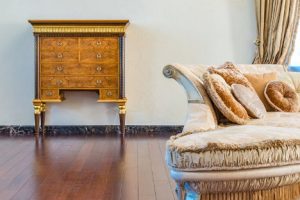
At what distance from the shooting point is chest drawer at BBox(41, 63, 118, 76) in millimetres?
4480

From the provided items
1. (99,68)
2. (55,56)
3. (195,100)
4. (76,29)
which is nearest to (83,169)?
(195,100)

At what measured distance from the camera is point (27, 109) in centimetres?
486

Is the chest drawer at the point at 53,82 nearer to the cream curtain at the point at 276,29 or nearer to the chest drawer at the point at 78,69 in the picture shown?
the chest drawer at the point at 78,69

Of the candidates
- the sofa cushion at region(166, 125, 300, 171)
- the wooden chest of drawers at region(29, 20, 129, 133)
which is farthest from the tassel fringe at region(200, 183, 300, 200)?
the wooden chest of drawers at region(29, 20, 129, 133)

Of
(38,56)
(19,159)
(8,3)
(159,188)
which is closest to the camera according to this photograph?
(159,188)

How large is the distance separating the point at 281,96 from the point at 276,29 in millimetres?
1990

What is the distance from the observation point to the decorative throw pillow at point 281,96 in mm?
2910

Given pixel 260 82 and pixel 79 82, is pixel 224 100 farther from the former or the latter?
pixel 79 82

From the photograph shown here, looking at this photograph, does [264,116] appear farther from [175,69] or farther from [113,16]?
[113,16]

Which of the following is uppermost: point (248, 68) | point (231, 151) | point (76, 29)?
point (76, 29)

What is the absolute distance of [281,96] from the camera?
9.64 feet

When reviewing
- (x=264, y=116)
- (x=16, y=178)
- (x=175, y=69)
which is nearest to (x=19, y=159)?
(x=16, y=178)

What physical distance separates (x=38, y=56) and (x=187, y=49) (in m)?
1.71

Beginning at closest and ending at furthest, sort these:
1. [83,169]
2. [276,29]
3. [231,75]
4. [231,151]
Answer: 1. [231,151]
2. [231,75]
3. [83,169]
4. [276,29]
